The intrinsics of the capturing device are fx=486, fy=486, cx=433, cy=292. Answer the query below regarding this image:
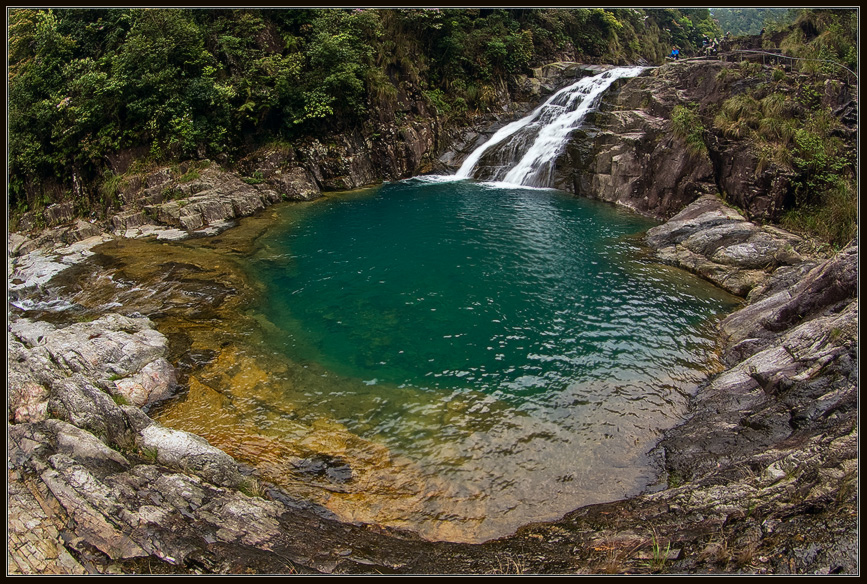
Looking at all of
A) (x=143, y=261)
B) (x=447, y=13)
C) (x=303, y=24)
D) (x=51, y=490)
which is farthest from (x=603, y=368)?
(x=447, y=13)

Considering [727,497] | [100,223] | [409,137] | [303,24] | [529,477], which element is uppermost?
[303,24]

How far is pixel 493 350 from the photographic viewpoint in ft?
41.9

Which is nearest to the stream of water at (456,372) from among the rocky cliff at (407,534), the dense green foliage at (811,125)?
the rocky cliff at (407,534)

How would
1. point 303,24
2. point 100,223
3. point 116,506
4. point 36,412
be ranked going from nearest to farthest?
point 116,506, point 36,412, point 100,223, point 303,24

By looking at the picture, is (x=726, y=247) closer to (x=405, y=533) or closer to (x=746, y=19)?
(x=405, y=533)

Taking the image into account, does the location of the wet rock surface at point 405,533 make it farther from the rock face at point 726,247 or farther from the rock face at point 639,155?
the rock face at point 639,155

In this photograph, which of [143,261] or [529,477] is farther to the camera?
[143,261]

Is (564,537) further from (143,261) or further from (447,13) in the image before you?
(447,13)

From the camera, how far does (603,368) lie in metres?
11.9

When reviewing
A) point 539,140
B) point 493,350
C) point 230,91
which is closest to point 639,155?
point 539,140

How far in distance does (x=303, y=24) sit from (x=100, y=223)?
17544 mm

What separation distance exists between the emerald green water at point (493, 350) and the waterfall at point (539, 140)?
30.8ft

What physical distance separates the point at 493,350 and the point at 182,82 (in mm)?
24655

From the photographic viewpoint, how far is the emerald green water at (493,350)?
8992 millimetres
